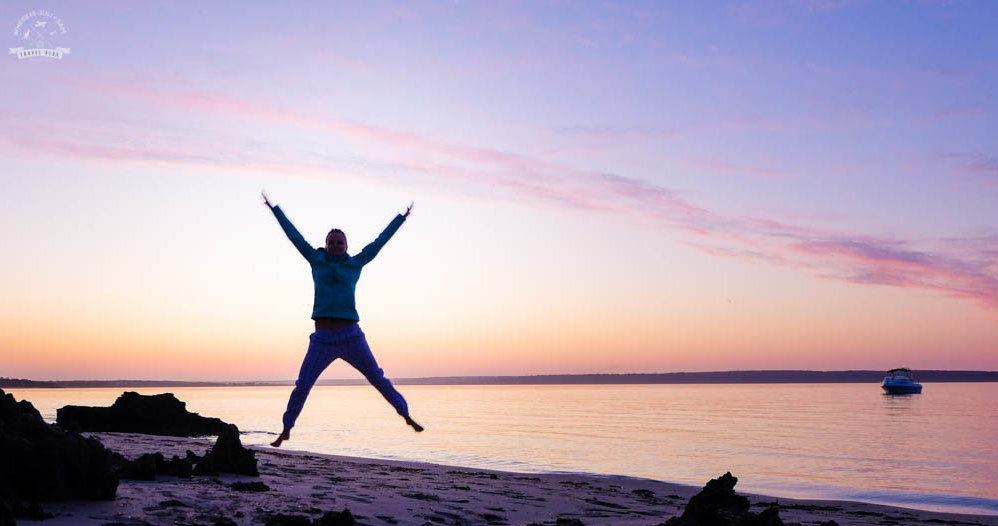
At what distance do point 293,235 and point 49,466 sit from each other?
137 inches

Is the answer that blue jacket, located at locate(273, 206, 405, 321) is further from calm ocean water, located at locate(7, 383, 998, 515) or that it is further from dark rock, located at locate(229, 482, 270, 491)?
calm ocean water, located at locate(7, 383, 998, 515)

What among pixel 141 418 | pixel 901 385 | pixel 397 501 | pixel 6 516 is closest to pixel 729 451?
pixel 141 418

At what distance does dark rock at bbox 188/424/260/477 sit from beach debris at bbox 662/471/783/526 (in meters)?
6.11

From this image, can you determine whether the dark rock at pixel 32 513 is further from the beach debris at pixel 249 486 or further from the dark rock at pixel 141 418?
the dark rock at pixel 141 418

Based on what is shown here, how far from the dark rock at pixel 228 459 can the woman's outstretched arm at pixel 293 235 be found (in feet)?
11.6

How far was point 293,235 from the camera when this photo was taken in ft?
31.1

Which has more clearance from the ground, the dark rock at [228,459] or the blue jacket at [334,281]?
the blue jacket at [334,281]

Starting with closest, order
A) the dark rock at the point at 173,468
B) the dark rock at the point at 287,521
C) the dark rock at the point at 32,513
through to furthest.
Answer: the dark rock at the point at 32,513, the dark rock at the point at 287,521, the dark rock at the point at 173,468

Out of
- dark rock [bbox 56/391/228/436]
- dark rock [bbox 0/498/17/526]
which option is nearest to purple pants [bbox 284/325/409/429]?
dark rock [bbox 0/498/17/526]

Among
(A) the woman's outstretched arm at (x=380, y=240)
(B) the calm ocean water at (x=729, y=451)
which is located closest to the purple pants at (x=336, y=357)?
(A) the woman's outstretched arm at (x=380, y=240)

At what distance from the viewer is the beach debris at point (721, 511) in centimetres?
782

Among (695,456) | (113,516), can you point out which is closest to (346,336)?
(113,516)

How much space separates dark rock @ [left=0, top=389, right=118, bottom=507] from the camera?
7891 millimetres

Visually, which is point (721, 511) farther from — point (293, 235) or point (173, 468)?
point (173, 468)
